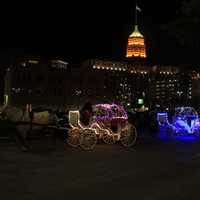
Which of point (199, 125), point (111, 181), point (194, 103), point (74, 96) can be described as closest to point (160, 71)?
point (74, 96)

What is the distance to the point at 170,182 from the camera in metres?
11.6

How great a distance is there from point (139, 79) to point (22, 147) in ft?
340

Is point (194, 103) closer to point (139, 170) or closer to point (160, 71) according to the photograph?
point (139, 170)

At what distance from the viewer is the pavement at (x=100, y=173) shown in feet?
33.3

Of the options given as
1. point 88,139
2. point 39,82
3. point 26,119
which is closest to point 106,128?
point 88,139

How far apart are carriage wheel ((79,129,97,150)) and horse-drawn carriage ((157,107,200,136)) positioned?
26.5 ft

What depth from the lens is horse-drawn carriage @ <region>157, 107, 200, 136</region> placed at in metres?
27.5

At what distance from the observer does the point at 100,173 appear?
42.7 ft

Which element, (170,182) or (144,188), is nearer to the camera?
(144,188)

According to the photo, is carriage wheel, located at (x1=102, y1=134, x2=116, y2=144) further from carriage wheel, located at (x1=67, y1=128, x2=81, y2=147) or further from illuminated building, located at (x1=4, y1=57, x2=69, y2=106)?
illuminated building, located at (x1=4, y1=57, x2=69, y2=106)

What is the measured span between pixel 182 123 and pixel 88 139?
8409 millimetres

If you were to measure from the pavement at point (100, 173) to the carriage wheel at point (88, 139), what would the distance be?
30 centimetres

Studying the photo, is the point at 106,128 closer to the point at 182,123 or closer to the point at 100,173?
the point at 182,123

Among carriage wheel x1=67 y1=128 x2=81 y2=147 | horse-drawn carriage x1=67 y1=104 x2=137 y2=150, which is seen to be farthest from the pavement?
horse-drawn carriage x1=67 y1=104 x2=137 y2=150
